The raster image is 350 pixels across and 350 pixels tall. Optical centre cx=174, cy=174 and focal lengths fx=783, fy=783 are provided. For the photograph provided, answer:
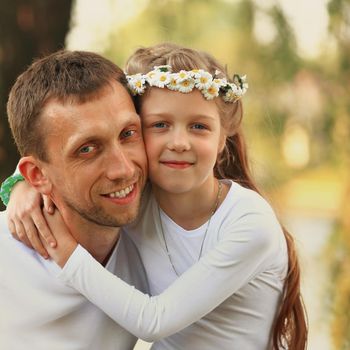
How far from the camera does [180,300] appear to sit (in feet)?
7.08

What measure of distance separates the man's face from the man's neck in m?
0.07

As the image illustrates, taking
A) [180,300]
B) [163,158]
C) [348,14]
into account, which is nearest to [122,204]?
[163,158]

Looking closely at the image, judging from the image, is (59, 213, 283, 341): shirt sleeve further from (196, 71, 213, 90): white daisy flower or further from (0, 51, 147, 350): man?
(196, 71, 213, 90): white daisy flower

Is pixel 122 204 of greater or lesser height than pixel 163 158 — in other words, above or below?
below

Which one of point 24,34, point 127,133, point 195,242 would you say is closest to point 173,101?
point 127,133

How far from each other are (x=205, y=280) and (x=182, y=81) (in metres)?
0.56

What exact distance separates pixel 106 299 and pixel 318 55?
3316 mm

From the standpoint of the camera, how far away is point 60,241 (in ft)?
7.49

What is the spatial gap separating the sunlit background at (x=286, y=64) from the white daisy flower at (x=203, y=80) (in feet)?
6.69

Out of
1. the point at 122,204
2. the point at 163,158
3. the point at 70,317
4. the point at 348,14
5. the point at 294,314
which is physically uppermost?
the point at 348,14

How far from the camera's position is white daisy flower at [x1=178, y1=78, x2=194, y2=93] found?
221cm

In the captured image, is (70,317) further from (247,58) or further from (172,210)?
(247,58)

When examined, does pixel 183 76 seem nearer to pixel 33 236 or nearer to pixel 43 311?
pixel 33 236

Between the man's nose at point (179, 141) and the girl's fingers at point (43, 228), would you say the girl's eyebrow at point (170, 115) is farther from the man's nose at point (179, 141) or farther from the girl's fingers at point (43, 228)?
the girl's fingers at point (43, 228)
